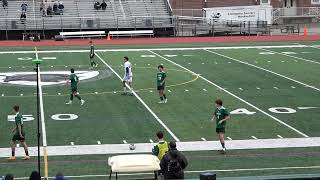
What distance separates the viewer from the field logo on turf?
29689 mm

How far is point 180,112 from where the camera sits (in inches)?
925

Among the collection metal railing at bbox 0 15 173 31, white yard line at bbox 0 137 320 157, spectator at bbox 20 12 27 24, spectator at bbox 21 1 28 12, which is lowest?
white yard line at bbox 0 137 320 157

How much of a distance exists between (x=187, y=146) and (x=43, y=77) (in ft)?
45.3

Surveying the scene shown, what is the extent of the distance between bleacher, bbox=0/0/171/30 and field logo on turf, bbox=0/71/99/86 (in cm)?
2438

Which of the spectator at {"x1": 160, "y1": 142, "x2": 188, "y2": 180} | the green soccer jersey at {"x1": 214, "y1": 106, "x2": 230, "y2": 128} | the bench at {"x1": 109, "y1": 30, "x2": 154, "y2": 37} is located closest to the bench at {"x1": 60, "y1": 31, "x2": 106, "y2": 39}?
the bench at {"x1": 109, "y1": 30, "x2": 154, "y2": 37}

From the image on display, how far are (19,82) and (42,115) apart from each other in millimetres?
7209

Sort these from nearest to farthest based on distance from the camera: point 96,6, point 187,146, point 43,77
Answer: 1. point 187,146
2. point 43,77
3. point 96,6

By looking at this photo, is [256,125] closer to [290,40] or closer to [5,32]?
[290,40]

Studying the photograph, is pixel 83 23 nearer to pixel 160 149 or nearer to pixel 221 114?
pixel 221 114

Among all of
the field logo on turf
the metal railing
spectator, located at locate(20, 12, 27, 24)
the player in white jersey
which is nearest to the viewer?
the player in white jersey

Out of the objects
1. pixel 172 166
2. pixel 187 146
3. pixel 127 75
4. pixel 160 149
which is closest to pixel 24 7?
pixel 127 75

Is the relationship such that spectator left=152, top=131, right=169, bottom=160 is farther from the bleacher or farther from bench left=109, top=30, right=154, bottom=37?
the bleacher

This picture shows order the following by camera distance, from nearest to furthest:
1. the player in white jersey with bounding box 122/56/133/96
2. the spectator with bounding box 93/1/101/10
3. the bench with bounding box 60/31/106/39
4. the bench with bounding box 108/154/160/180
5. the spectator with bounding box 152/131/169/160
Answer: the bench with bounding box 108/154/160/180 < the spectator with bounding box 152/131/169/160 < the player in white jersey with bounding box 122/56/133/96 < the bench with bounding box 60/31/106/39 < the spectator with bounding box 93/1/101/10

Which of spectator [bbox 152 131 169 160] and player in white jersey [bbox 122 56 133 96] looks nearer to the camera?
spectator [bbox 152 131 169 160]
